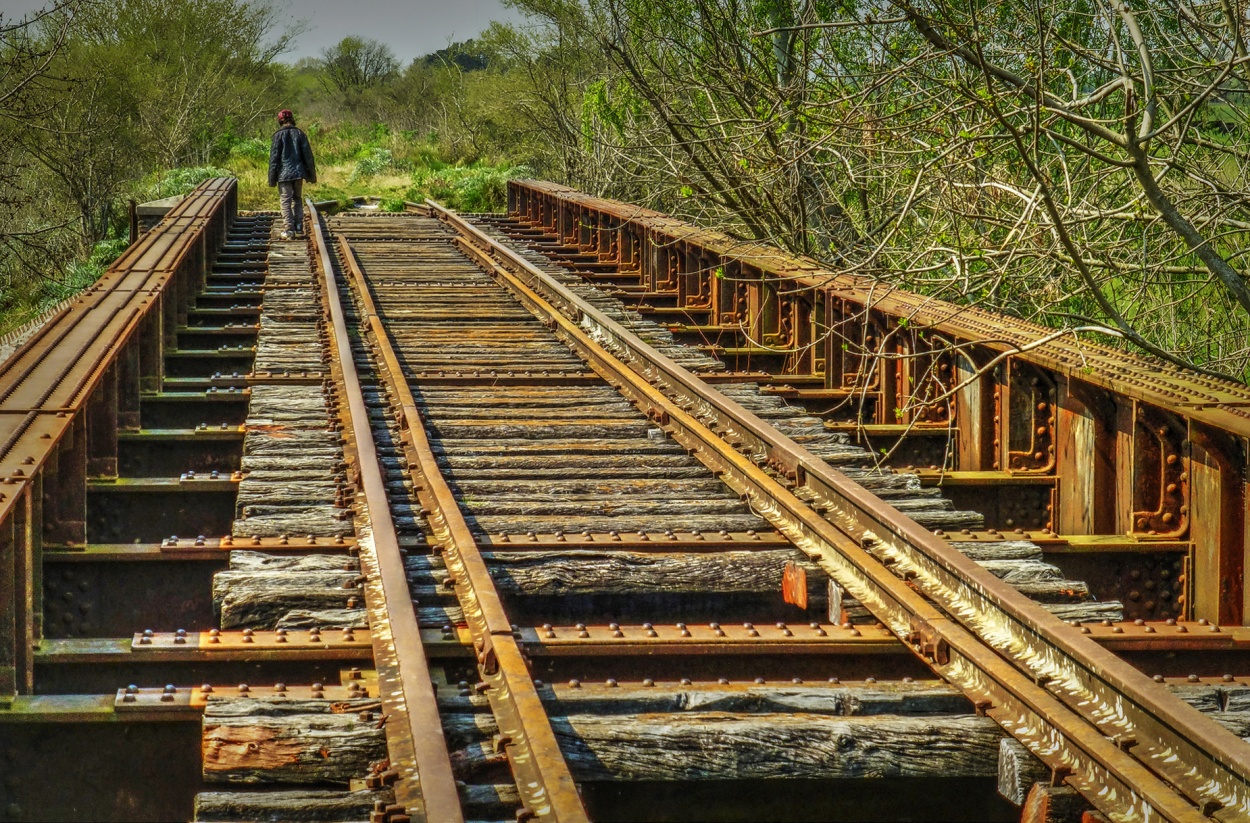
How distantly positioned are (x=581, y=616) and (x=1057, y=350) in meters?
2.78

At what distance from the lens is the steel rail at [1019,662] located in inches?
119

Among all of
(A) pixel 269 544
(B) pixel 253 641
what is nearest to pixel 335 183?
(A) pixel 269 544

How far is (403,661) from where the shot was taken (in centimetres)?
365

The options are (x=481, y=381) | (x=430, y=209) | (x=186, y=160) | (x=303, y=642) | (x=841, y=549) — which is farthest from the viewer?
(x=186, y=160)

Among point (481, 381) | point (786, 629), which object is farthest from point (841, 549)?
point (481, 381)

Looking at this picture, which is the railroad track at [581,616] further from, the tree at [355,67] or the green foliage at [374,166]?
the tree at [355,67]

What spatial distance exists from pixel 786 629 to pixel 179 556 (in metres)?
2.22

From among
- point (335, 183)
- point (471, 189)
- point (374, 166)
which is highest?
point (374, 166)

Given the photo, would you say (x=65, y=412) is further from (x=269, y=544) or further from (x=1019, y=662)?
(x=1019, y=662)

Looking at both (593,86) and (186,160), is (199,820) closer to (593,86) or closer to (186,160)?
(593,86)

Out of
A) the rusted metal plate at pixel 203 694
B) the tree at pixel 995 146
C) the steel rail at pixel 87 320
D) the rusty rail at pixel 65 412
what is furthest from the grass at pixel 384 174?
the rusted metal plate at pixel 203 694

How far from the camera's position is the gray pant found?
16.2 m

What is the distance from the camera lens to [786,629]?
4.29 m

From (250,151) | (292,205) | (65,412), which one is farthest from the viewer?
(250,151)
